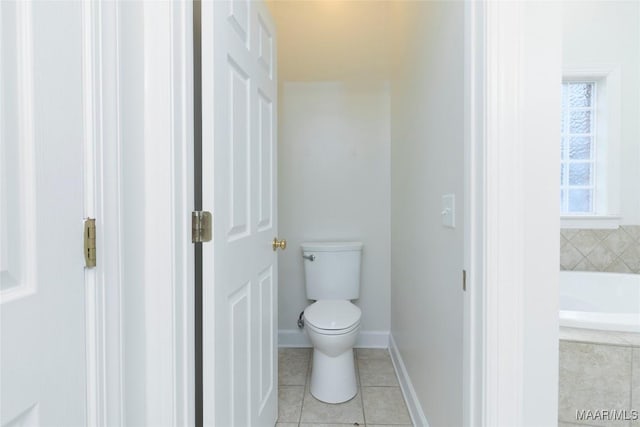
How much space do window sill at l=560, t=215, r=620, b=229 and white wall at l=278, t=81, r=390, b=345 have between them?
125cm

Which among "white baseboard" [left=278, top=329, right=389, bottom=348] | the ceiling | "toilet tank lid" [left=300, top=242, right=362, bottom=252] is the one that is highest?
the ceiling

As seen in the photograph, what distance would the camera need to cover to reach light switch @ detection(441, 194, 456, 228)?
0.99 meters

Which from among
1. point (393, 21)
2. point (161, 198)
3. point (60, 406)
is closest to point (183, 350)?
point (60, 406)

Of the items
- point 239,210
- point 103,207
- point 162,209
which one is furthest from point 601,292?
point 103,207

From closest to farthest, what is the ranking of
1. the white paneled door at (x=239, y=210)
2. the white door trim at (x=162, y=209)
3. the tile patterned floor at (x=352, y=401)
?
the white door trim at (x=162, y=209)
the white paneled door at (x=239, y=210)
the tile patterned floor at (x=352, y=401)

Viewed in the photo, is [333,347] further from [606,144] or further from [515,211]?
[606,144]

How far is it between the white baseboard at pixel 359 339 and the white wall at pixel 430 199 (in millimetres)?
281

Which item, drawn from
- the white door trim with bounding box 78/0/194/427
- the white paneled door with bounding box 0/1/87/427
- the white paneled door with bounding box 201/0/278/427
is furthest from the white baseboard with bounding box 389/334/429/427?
the white paneled door with bounding box 0/1/87/427

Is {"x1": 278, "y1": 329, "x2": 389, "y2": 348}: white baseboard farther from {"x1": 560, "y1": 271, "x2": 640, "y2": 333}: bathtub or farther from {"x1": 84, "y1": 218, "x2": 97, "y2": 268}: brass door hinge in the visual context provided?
{"x1": 84, "y1": 218, "x2": 97, "y2": 268}: brass door hinge

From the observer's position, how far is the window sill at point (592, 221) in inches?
84.6

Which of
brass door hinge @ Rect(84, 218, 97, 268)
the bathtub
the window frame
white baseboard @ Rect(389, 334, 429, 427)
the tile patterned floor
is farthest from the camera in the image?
the window frame

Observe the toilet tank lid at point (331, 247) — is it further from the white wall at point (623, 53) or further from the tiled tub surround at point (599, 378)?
the white wall at point (623, 53)

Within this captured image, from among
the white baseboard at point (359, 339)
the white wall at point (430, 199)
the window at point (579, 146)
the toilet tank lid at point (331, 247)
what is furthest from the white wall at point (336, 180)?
the window at point (579, 146)

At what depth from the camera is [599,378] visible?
1.12 meters
